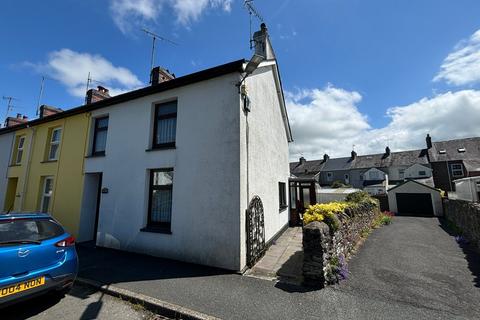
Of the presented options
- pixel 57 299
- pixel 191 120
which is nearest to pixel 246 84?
pixel 191 120

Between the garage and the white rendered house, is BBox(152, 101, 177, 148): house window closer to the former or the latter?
the white rendered house

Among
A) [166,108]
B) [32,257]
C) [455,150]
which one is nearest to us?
[32,257]

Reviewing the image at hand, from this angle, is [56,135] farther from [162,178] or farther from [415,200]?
[415,200]

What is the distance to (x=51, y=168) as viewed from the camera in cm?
992

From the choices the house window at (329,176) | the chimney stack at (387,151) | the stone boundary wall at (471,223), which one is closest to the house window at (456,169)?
the chimney stack at (387,151)

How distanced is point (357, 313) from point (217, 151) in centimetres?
463

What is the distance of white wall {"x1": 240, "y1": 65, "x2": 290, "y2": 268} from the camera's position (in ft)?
20.6

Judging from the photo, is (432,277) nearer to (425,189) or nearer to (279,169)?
(279,169)

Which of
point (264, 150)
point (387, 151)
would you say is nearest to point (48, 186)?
point (264, 150)

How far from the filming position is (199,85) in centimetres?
679

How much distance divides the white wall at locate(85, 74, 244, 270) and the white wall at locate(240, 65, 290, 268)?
0.38 metres

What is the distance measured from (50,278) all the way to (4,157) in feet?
44.9

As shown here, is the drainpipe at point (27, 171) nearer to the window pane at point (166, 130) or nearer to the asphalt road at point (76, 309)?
the window pane at point (166, 130)

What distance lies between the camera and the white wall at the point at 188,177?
589 cm
